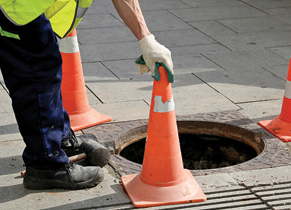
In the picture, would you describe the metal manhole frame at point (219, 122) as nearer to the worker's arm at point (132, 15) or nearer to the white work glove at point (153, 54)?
the white work glove at point (153, 54)

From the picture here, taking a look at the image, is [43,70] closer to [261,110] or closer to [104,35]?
[261,110]

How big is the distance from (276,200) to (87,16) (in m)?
5.99

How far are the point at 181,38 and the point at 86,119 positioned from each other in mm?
3144

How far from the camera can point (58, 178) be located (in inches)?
125

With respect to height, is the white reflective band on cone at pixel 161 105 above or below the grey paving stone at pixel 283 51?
above

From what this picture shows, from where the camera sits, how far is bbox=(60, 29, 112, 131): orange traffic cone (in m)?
4.23

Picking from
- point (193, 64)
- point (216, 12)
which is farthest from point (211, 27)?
point (193, 64)

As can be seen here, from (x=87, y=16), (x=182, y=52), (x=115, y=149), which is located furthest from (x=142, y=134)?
(x=87, y=16)

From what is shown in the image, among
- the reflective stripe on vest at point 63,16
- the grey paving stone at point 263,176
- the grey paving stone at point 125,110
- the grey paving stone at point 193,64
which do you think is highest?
the reflective stripe on vest at point 63,16

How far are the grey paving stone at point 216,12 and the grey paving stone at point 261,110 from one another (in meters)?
3.55

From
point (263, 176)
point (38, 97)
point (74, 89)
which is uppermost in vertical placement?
point (38, 97)

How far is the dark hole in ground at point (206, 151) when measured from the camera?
416 centimetres

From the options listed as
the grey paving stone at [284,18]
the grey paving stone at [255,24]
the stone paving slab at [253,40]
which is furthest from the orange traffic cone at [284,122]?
the grey paving stone at [284,18]

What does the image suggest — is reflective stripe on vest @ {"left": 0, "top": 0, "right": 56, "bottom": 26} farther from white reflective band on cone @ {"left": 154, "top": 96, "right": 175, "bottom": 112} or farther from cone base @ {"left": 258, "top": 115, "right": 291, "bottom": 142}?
cone base @ {"left": 258, "top": 115, "right": 291, "bottom": 142}
